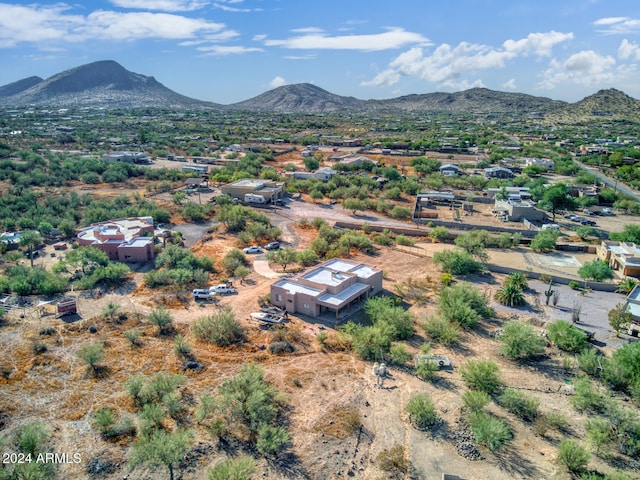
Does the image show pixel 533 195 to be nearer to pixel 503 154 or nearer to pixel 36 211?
pixel 503 154

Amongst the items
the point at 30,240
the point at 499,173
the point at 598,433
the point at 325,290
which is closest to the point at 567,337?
the point at 598,433

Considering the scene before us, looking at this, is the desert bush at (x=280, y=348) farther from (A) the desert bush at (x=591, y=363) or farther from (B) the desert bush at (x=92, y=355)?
(A) the desert bush at (x=591, y=363)

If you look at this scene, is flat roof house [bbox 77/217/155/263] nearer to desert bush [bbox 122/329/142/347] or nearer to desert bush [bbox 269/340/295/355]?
desert bush [bbox 122/329/142/347]

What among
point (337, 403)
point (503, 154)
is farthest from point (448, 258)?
point (503, 154)

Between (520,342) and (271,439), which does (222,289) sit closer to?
(271,439)

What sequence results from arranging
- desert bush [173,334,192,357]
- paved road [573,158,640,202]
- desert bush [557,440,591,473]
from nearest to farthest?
desert bush [557,440,591,473] < desert bush [173,334,192,357] < paved road [573,158,640,202]

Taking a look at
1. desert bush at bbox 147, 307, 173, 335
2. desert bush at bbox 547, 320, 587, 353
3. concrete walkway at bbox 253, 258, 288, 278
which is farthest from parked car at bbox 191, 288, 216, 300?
desert bush at bbox 547, 320, 587, 353
